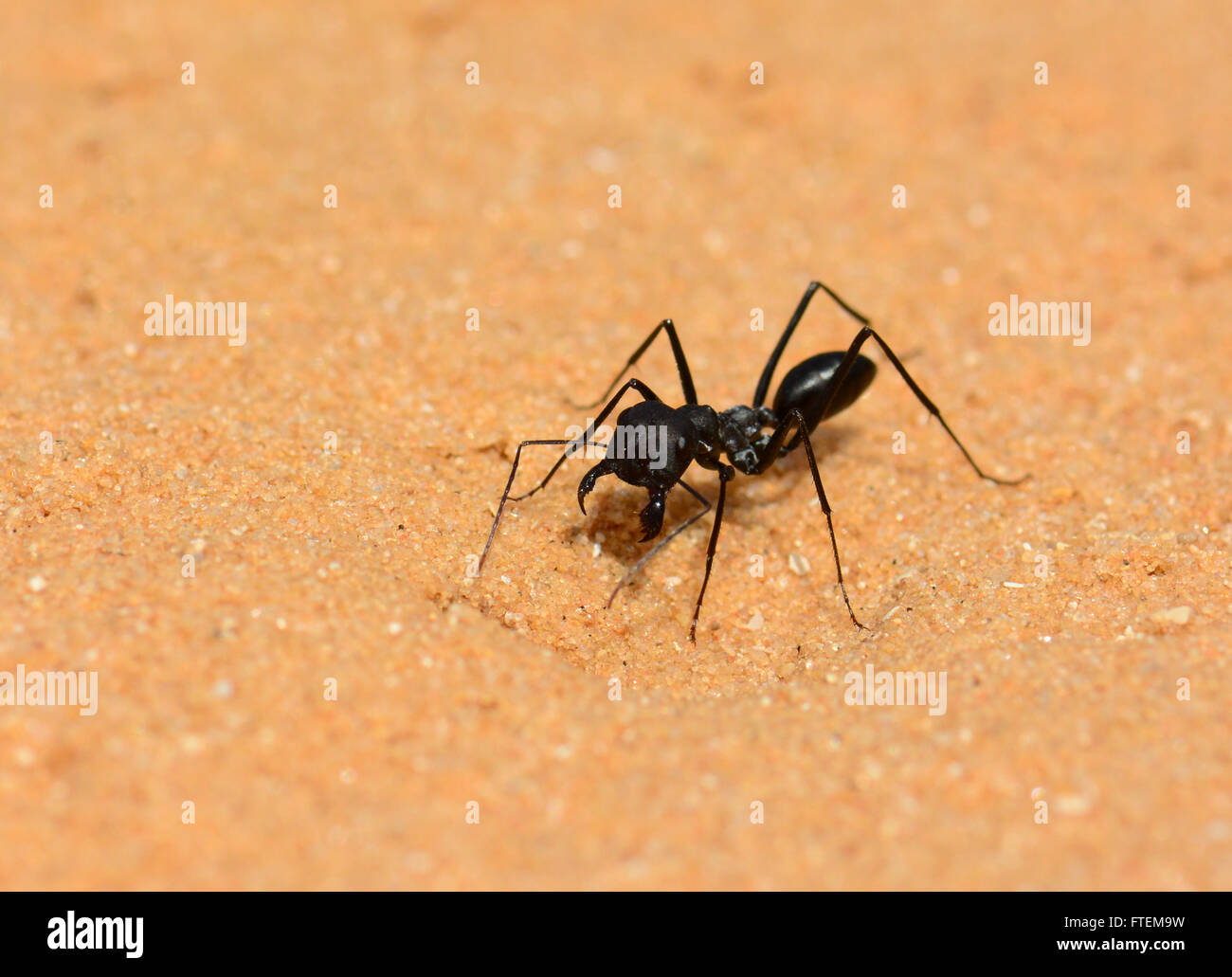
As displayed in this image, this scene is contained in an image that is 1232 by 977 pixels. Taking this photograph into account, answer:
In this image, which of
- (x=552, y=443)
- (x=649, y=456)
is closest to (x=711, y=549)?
(x=649, y=456)

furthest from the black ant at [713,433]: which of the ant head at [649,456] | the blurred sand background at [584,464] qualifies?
the blurred sand background at [584,464]

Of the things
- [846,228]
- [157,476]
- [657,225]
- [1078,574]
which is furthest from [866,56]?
[157,476]

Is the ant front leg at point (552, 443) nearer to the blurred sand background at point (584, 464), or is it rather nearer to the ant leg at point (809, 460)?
the blurred sand background at point (584, 464)

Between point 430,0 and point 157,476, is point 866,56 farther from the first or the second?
point 157,476

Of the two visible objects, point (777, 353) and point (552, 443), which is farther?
point (777, 353)

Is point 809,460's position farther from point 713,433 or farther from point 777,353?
point 777,353

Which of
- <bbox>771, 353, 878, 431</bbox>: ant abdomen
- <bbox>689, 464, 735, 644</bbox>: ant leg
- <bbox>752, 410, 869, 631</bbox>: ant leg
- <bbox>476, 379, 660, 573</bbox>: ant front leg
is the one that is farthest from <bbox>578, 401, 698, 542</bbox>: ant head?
<bbox>771, 353, 878, 431</bbox>: ant abdomen

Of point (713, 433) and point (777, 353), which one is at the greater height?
point (777, 353)
